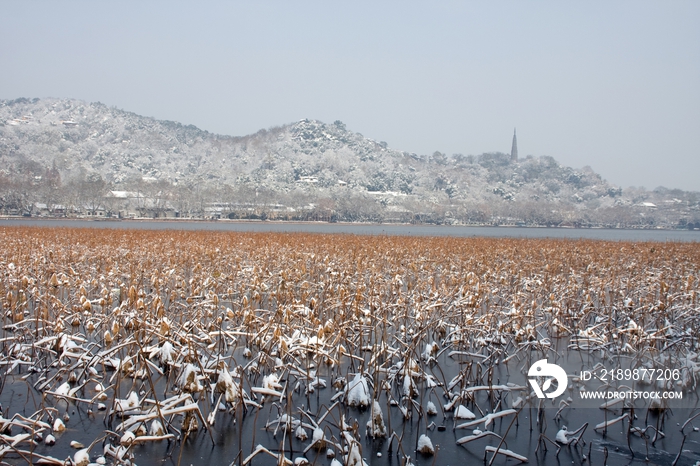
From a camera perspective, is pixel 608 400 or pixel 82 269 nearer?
pixel 608 400

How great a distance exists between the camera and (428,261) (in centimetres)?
1791

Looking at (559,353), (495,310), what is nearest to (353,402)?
(495,310)

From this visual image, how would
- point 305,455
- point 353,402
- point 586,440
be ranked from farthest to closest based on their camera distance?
point 353,402 → point 586,440 → point 305,455

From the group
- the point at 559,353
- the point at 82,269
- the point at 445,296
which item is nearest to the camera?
the point at 559,353

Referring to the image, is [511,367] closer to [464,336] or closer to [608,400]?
[464,336]

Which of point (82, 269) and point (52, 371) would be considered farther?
point (82, 269)

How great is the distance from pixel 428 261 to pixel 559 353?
9.89 meters

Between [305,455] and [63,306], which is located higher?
[63,306]

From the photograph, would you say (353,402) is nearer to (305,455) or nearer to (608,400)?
(305,455)

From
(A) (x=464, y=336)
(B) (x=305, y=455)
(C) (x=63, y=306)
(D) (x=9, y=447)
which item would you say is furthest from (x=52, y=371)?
(A) (x=464, y=336)

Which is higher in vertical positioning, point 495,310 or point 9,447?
point 495,310

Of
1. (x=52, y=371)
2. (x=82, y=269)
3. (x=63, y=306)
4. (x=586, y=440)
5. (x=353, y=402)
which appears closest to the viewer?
(x=586, y=440)

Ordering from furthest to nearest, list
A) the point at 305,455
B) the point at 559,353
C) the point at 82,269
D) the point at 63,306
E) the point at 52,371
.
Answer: the point at 82,269 → the point at 559,353 → the point at 63,306 → the point at 52,371 → the point at 305,455

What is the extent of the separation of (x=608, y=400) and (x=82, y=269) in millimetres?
13659
